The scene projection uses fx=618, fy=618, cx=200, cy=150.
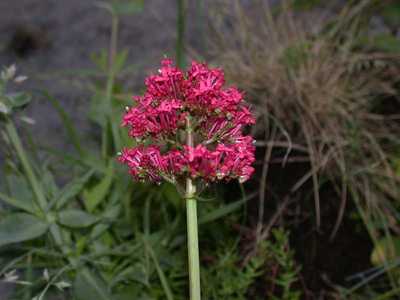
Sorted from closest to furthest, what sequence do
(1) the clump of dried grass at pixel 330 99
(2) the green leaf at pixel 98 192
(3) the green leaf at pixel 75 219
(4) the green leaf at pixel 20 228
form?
(4) the green leaf at pixel 20 228, (3) the green leaf at pixel 75 219, (2) the green leaf at pixel 98 192, (1) the clump of dried grass at pixel 330 99

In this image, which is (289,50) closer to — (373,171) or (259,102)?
(259,102)

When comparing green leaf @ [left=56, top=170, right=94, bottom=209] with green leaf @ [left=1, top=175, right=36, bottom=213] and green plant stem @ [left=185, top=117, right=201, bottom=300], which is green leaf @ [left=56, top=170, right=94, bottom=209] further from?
green plant stem @ [left=185, top=117, right=201, bottom=300]

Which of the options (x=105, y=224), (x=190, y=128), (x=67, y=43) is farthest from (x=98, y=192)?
(x=67, y=43)

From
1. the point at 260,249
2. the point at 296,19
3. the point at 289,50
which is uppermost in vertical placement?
the point at 296,19

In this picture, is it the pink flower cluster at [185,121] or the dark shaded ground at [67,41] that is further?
the dark shaded ground at [67,41]

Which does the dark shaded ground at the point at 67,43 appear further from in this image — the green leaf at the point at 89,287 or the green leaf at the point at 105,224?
the green leaf at the point at 89,287

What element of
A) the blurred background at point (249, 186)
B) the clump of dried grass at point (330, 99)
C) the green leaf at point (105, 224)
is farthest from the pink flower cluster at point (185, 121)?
the clump of dried grass at point (330, 99)

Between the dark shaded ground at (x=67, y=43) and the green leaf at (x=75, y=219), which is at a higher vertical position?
the dark shaded ground at (x=67, y=43)

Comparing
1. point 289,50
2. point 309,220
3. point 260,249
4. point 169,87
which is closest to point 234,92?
point 169,87

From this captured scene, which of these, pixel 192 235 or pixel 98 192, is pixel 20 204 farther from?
pixel 192 235
